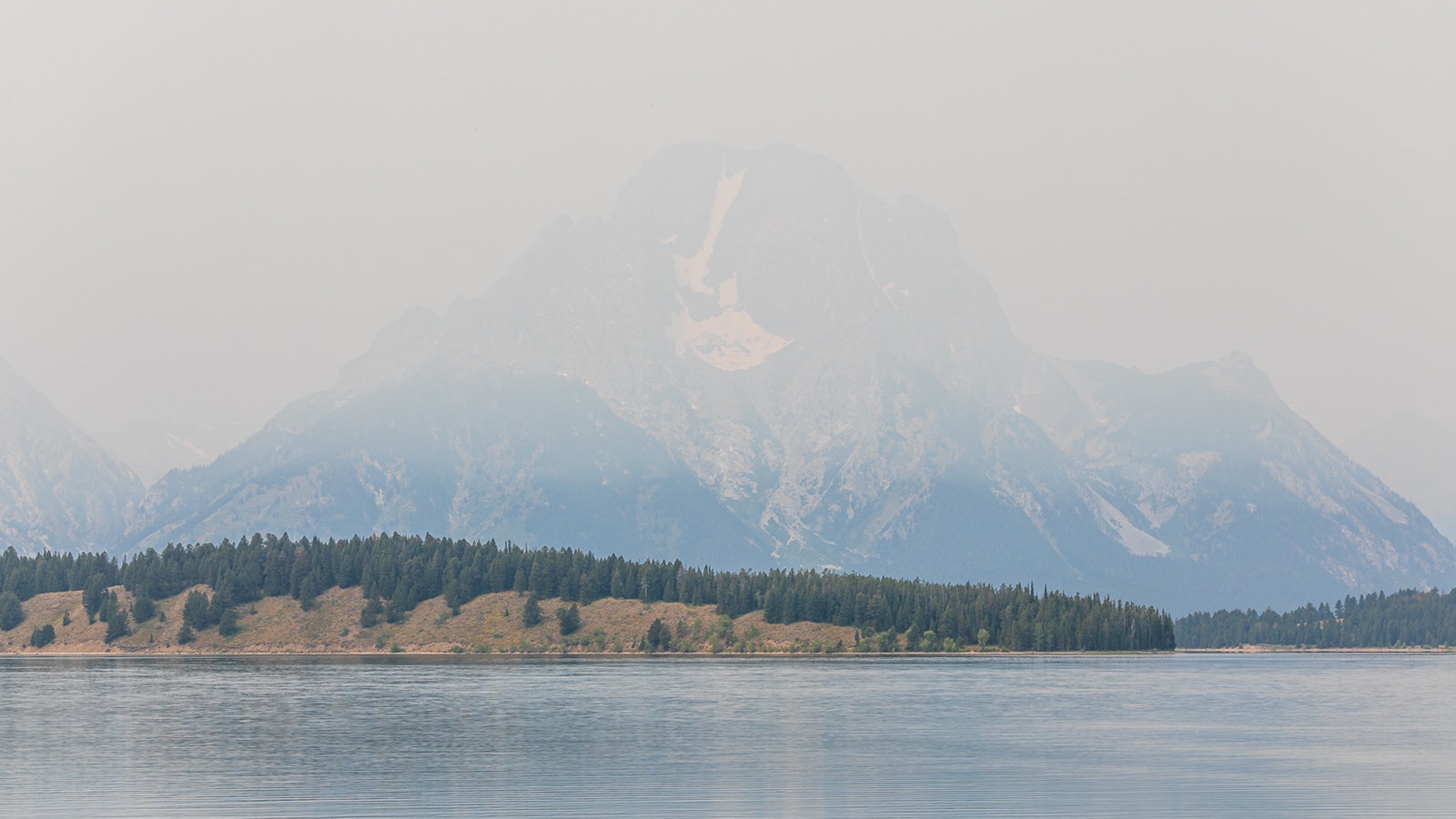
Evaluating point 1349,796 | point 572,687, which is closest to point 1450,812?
point 1349,796

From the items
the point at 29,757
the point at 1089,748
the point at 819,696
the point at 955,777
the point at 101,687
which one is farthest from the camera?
the point at 101,687

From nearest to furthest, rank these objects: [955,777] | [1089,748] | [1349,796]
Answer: [1349,796] < [955,777] < [1089,748]

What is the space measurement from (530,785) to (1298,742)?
6713 cm

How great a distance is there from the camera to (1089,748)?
114 metres

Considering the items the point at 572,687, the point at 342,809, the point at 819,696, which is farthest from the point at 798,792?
the point at 572,687

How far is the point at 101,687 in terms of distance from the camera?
189m

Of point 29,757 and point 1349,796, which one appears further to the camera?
point 29,757

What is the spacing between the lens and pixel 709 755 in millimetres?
106812

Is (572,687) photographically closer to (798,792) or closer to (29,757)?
(29,757)

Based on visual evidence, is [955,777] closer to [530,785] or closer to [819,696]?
[530,785]

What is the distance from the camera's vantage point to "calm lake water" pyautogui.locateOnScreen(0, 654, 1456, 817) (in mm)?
A: 82938

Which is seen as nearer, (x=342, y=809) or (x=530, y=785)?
(x=342, y=809)

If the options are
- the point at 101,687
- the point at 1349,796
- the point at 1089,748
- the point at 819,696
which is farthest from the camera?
the point at 101,687

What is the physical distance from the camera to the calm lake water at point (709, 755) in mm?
82938
